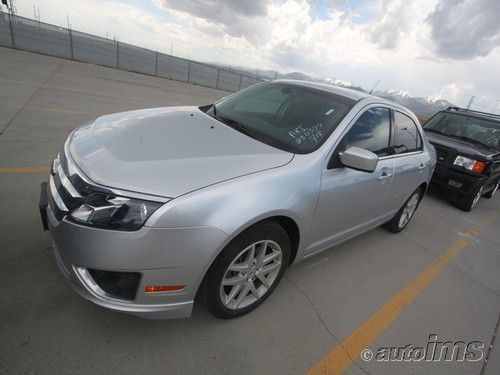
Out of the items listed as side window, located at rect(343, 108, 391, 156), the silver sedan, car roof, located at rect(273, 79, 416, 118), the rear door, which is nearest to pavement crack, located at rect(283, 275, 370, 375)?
the silver sedan

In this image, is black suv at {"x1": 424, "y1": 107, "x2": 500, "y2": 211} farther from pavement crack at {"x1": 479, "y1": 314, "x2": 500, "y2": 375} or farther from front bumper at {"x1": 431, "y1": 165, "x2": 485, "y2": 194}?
pavement crack at {"x1": 479, "y1": 314, "x2": 500, "y2": 375}

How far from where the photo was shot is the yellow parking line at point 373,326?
2270 mm

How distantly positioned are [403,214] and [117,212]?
151 inches

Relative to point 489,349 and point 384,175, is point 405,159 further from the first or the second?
point 489,349

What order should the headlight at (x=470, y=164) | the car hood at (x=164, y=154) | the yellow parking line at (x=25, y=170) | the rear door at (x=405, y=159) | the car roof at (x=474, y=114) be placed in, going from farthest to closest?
the car roof at (x=474, y=114) < the headlight at (x=470, y=164) < the yellow parking line at (x=25, y=170) < the rear door at (x=405, y=159) < the car hood at (x=164, y=154)

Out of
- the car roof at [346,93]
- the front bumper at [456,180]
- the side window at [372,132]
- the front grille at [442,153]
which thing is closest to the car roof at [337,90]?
the car roof at [346,93]

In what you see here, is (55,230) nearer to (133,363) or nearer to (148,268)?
(148,268)

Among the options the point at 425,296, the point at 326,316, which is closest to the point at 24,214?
the point at 326,316

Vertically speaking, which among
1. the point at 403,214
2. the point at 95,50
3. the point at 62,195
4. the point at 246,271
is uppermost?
the point at 62,195

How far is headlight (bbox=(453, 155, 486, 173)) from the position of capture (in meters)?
5.77

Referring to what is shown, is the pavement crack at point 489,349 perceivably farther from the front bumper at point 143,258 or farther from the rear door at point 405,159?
the front bumper at point 143,258

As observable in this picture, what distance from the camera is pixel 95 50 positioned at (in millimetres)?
19500

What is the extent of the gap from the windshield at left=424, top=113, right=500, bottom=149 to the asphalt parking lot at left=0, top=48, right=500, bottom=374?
113 inches

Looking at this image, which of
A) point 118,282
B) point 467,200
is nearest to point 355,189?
point 118,282
